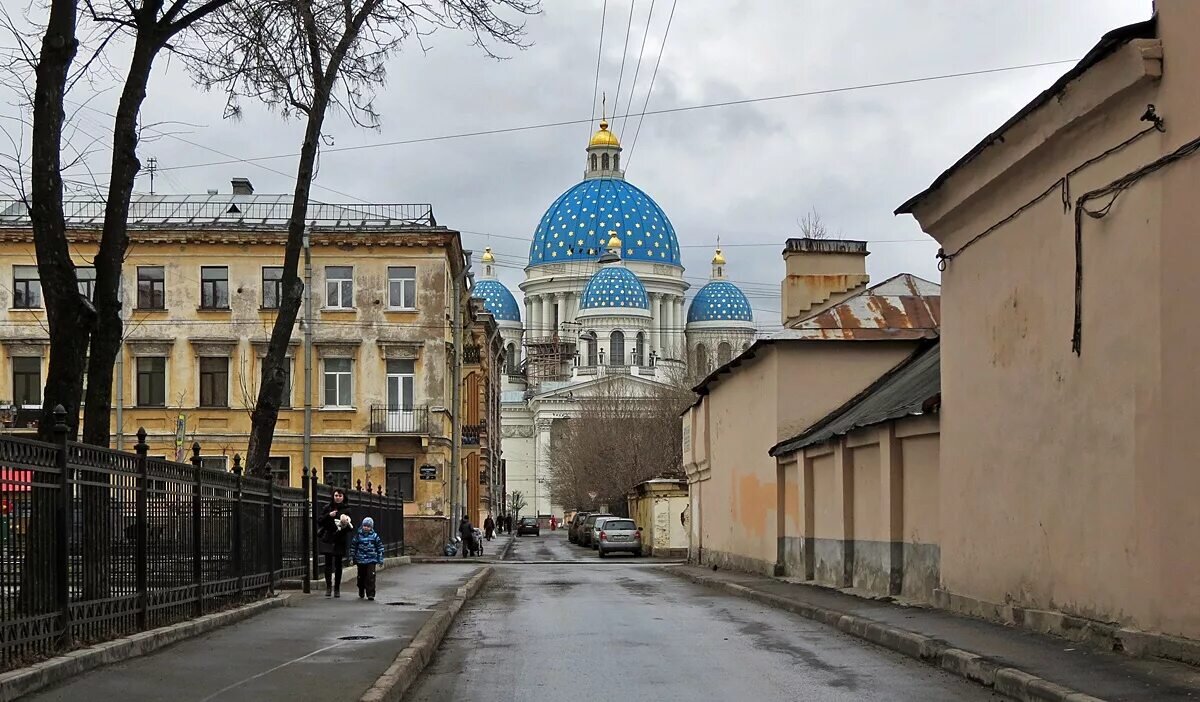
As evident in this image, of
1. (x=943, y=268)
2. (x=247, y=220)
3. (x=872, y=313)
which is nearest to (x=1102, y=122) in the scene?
Result: (x=943, y=268)

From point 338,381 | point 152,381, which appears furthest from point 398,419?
point 152,381

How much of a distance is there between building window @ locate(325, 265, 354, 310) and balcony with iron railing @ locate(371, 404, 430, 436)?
3.72 m

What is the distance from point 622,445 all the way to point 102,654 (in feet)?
237

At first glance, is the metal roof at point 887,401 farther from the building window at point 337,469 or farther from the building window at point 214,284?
the building window at point 214,284

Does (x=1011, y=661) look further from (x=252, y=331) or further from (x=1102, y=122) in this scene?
(x=252, y=331)

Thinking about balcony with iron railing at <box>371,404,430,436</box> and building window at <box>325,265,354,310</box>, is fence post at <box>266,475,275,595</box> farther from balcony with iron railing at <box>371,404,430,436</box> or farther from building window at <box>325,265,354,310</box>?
building window at <box>325,265,354,310</box>

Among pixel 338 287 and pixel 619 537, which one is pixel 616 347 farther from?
pixel 338 287

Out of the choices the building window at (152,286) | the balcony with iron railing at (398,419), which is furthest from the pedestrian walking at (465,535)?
the building window at (152,286)

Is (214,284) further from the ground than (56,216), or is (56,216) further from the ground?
(214,284)

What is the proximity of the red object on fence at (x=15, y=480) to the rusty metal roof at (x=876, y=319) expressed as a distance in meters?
20.0

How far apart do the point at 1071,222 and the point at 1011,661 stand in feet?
14.1

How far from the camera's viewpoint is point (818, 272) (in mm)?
35938

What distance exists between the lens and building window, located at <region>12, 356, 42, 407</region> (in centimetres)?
4956

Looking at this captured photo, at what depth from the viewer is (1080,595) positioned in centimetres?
1314
